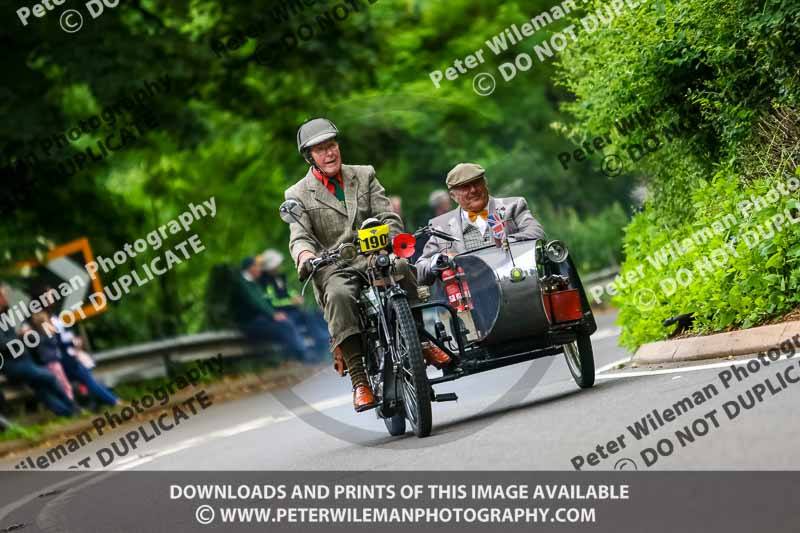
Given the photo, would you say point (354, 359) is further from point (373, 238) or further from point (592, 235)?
point (592, 235)

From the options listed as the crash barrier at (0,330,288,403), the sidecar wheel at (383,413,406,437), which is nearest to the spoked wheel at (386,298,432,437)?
the sidecar wheel at (383,413,406,437)

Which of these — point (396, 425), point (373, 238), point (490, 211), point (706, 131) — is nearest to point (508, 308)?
point (490, 211)

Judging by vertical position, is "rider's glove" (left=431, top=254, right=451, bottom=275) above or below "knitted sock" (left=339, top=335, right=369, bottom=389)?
above

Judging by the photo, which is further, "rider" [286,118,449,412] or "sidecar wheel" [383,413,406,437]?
"sidecar wheel" [383,413,406,437]

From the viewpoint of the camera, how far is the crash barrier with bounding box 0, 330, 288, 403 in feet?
70.3

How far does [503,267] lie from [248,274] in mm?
11869

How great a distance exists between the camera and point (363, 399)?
918cm

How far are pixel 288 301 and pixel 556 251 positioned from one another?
37.9ft

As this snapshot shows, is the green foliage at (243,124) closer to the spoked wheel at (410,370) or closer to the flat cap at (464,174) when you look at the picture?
the flat cap at (464,174)

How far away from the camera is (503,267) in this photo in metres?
9.26

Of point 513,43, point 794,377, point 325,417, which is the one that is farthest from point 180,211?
point 794,377

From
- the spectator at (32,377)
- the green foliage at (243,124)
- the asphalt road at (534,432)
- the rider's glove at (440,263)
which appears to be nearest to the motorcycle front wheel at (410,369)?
the asphalt road at (534,432)

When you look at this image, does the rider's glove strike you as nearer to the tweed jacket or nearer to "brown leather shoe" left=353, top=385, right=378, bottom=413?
the tweed jacket
